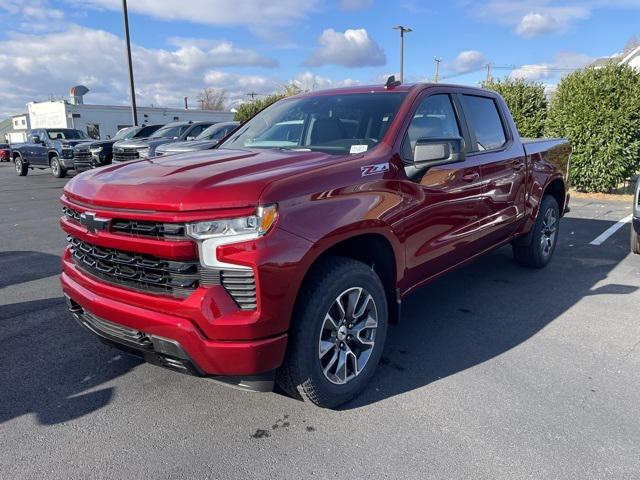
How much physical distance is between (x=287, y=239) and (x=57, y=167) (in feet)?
63.1

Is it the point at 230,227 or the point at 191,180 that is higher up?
the point at 191,180

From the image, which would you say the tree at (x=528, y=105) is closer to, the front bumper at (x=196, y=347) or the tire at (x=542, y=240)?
the tire at (x=542, y=240)

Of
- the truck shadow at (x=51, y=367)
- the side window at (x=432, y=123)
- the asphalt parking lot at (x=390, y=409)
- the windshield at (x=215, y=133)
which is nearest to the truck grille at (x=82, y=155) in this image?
the windshield at (x=215, y=133)

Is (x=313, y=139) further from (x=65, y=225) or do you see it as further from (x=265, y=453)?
(x=265, y=453)

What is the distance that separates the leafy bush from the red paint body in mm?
8987

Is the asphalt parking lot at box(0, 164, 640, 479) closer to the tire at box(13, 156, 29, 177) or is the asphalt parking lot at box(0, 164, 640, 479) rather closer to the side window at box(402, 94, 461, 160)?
the side window at box(402, 94, 461, 160)

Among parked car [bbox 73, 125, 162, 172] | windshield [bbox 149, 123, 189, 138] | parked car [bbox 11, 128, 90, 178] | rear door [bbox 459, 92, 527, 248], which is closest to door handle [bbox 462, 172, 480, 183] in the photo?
rear door [bbox 459, 92, 527, 248]

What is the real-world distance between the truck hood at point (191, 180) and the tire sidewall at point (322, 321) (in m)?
0.66

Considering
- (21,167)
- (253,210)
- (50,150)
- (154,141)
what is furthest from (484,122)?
(21,167)

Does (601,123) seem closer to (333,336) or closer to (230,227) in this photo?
(333,336)

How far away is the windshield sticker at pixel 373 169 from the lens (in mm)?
2925

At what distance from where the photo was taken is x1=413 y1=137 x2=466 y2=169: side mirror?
10.3ft

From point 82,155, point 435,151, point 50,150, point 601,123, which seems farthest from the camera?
point 50,150

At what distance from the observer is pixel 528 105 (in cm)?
1282
